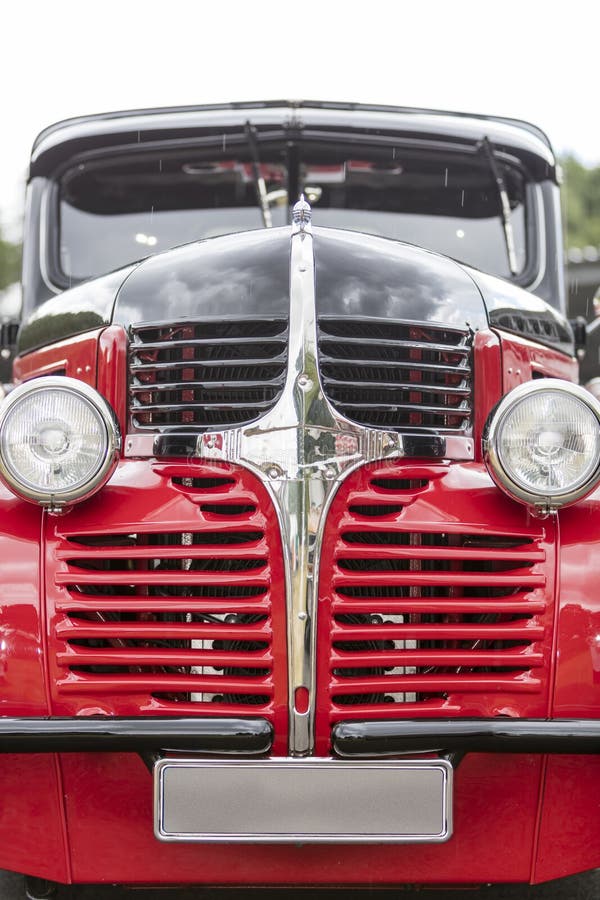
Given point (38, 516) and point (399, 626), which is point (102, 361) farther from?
point (399, 626)

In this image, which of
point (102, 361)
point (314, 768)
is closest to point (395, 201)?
point (102, 361)

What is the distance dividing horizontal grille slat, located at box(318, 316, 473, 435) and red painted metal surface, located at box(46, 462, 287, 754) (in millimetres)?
357

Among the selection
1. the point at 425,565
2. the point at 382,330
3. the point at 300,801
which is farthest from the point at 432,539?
the point at 300,801

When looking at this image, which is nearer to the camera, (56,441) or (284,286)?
(56,441)

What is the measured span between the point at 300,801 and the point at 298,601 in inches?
17.0

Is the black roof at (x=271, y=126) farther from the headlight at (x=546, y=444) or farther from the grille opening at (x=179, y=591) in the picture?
the grille opening at (x=179, y=591)

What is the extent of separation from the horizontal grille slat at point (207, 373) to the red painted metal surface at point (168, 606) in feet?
0.63

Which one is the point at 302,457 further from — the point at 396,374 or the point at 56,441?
the point at 56,441

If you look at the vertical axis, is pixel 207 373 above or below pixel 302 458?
above

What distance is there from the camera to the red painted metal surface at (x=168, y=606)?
256 centimetres

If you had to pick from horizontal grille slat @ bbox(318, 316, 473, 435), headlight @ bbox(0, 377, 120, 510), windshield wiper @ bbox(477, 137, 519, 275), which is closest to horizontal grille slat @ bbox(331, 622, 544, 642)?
horizontal grille slat @ bbox(318, 316, 473, 435)

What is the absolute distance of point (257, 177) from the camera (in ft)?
14.2

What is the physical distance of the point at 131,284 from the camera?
308 centimetres

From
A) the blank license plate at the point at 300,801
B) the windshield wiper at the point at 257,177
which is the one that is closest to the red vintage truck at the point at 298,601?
the blank license plate at the point at 300,801
